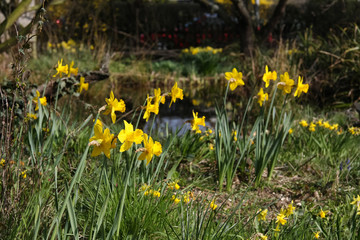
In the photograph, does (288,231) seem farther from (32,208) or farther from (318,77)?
(318,77)

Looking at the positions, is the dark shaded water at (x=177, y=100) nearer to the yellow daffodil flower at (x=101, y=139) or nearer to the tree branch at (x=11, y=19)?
the tree branch at (x=11, y=19)

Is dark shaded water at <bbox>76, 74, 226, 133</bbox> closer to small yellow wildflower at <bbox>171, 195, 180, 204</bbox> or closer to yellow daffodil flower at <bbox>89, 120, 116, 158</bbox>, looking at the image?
small yellow wildflower at <bbox>171, 195, 180, 204</bbox>

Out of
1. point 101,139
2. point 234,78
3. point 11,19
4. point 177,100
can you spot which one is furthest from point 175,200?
point 177,100

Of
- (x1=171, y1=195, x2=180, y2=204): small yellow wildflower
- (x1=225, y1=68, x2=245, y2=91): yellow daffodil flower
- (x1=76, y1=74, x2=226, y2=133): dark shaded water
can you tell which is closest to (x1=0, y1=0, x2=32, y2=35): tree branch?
(x1=76, y1=74, x2=226, y2=133): dark shaded water

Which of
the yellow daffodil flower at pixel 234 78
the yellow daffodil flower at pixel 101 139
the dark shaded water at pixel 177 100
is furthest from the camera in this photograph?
the dark shaded water at pixel 177 100

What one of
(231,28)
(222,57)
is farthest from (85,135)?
(231,28)

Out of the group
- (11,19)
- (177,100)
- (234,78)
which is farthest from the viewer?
(177,100)

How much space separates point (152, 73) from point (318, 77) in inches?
141

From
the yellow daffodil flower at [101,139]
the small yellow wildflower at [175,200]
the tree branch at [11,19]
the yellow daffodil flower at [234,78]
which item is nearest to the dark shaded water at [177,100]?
the tree branch at [11,19]

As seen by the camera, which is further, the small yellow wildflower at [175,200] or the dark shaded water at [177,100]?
the dark shaded water at [177,100]

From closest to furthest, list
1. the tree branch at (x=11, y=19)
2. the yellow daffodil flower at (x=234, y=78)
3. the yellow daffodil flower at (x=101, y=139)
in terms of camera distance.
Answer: the yellow daffodil flower at (x=101, y=139)
the yellow daffodil flower at (x=234, y=78)
the tree branch at (x=11, y=19)

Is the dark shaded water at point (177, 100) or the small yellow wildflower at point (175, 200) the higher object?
the small yellow wildflower at point (175, 200)

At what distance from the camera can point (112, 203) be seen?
2111 millimetres

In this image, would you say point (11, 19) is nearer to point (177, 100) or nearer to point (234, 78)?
point (234, 78)
